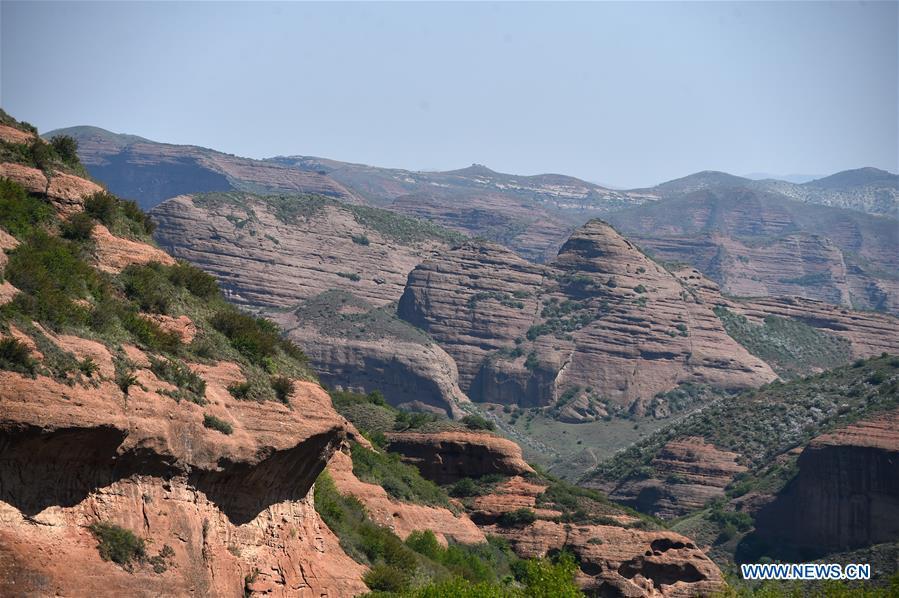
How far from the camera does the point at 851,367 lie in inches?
5797

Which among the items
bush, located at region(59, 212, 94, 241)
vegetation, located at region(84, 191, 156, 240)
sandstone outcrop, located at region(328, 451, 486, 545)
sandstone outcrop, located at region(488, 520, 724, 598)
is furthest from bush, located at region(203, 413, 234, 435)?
sandstone outcrop, located at region(488, 520, 724, 598)

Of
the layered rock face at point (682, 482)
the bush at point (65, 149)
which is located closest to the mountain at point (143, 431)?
the bush at point (65, 149)

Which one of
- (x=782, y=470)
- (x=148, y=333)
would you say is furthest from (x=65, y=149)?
(x=782, y=470)

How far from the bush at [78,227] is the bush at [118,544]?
8669 mm

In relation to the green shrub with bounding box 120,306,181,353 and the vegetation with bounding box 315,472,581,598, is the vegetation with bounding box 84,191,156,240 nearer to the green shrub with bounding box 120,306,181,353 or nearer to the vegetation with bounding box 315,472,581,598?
the green shrub with bounding box 120,306,181,353

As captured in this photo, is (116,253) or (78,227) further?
(116,253)

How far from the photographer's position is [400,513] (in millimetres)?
54375

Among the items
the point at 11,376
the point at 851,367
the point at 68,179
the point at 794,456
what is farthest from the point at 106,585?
the point at 851,367

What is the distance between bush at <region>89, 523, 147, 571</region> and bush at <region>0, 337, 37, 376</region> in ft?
9.62

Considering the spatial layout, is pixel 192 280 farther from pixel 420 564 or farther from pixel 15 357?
pixel 420 564

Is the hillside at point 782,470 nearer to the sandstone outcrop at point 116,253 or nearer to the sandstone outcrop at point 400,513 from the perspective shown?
the sandstone outcrop at point 400,513

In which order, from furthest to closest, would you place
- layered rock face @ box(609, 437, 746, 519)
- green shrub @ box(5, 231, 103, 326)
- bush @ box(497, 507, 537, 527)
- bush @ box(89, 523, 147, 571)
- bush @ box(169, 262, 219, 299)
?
layered rock face @ box(609, 437, 746, 519) → bush @ box(497, 507, 537, 527) → bush @ box(169, 262, 219, 299) → green shrub @ box(5, 231, 103, 326) → bush @ box(89, 523, 147, 571)

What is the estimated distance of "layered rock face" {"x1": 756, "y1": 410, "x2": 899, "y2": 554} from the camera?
10356 centimetres

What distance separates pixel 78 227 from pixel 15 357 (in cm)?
880
